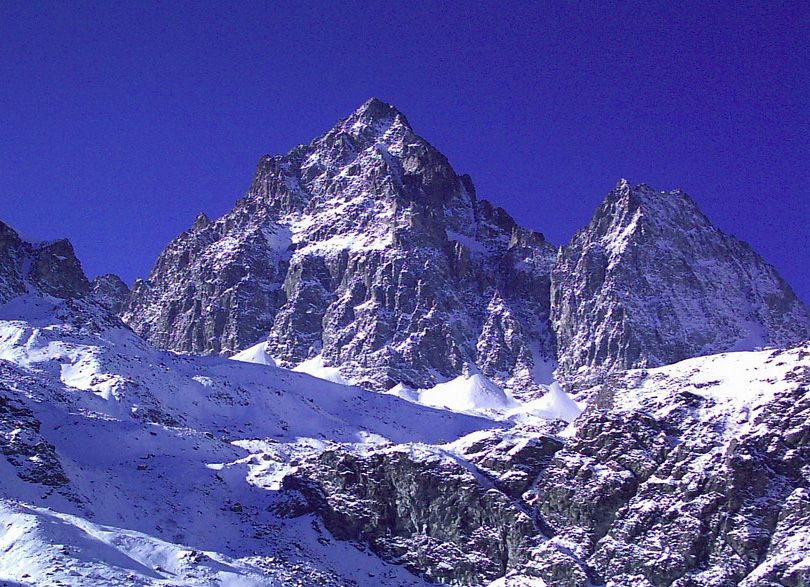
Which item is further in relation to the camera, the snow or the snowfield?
the snow

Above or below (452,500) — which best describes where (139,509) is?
below

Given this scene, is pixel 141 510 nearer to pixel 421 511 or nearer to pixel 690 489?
pixel 421 511

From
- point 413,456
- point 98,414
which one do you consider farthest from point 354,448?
point 98,414

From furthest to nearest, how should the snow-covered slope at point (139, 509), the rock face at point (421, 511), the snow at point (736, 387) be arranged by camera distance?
the snow at point (736, 387) < the rock face at point (421, 511) < the snow-covered slope at point (139, 509)

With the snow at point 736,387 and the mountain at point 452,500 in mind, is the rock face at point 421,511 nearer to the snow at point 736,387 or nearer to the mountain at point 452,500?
the mountain at point 452,500

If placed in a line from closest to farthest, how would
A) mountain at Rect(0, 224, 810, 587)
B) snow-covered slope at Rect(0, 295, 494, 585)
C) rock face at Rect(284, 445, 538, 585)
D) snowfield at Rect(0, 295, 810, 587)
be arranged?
snow-covered slope at Rect(0, 295, 494, 585) → snowfield at Rect(0, 295, 810, 587) → mountain at Rect(0, 224, 810, 587) → rock face at Rect(284, 445, 538, 585)

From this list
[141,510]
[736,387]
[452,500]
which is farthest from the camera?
[736,387]

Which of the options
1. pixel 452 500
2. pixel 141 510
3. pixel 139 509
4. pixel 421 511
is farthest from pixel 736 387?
pixel 139 509

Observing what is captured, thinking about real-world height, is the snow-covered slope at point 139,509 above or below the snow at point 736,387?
below

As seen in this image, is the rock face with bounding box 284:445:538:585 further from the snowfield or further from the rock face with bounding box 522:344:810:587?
the rock face with bounding box 522:344:810:587

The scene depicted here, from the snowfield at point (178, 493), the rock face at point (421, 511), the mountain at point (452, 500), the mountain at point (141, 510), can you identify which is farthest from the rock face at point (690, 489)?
the mountain at point (141, 510)

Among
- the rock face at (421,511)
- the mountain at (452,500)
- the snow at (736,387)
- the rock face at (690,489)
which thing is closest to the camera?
the mountain at (452,500)

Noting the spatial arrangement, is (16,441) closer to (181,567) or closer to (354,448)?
(181,567)

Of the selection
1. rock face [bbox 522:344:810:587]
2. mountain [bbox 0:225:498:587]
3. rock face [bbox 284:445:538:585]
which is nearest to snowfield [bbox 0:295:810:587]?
mountain [bbox 0:225:498:587]
